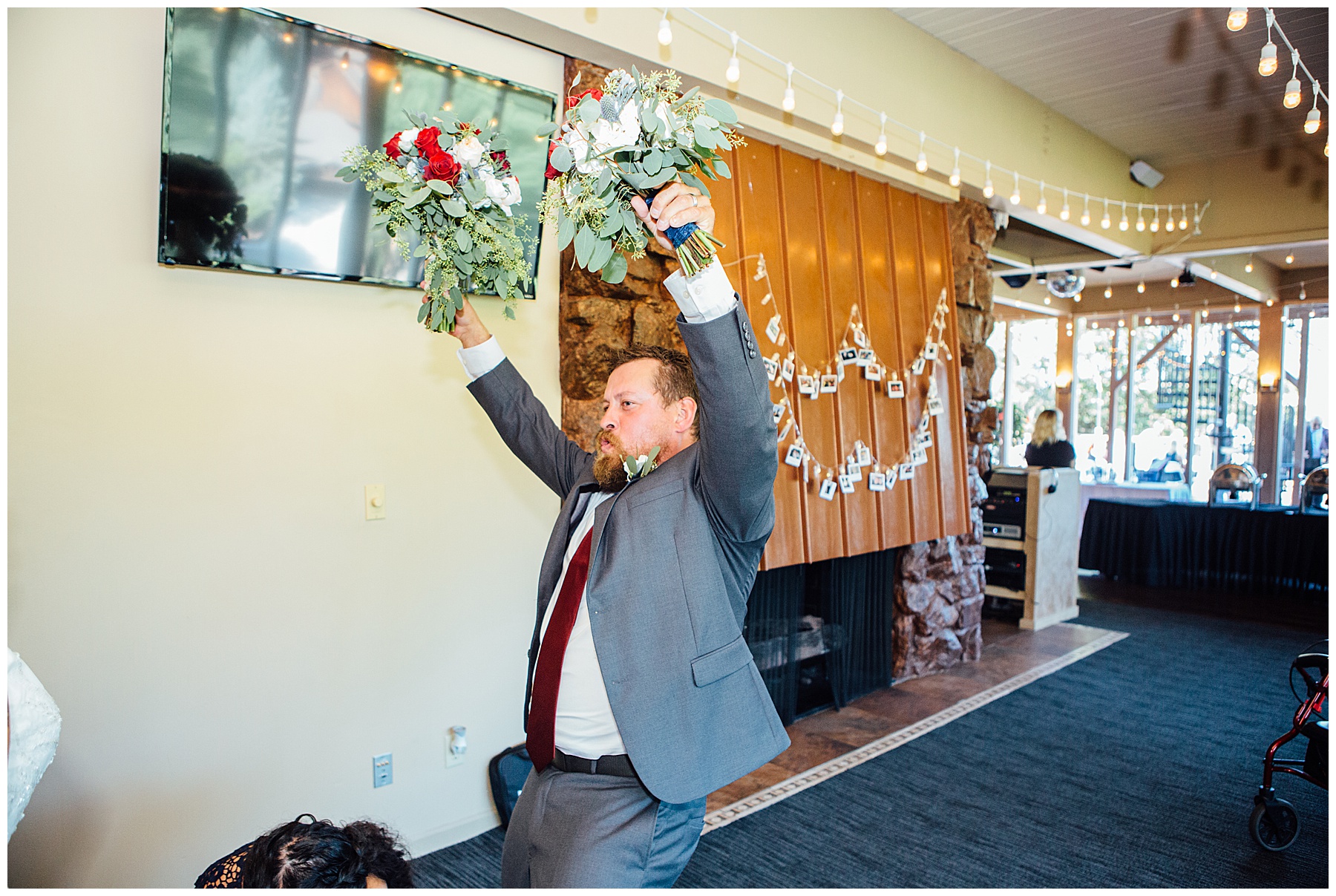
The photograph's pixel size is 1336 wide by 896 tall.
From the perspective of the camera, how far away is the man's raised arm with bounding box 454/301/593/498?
2174mm

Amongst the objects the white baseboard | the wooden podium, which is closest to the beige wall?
the white baseboard

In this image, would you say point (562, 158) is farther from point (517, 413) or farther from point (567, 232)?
point (517, 413)

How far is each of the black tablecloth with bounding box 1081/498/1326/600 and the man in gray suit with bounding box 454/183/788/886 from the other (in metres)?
7.26

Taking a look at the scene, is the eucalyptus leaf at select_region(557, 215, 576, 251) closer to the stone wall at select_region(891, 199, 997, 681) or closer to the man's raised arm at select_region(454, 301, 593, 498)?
the man's raised arm at select_region(454, 301, 593, 498)

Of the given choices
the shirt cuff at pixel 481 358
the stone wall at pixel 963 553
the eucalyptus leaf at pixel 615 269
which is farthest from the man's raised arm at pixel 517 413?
the stone wall at pixel 963 553

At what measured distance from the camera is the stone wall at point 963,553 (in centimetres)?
532

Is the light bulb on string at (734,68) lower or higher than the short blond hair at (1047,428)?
higher

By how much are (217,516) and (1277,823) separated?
12.4 feet

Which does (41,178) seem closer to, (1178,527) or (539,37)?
(539,37)

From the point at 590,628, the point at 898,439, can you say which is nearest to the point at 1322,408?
the point at 898,439

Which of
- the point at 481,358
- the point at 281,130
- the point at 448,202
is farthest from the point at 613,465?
the point at 281,130

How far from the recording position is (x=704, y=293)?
4.89 feet

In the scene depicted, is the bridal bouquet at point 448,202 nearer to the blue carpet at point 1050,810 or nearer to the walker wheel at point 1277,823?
the blue carpet at point 1050,810

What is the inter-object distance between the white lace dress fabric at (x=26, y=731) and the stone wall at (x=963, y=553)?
14.9ft
